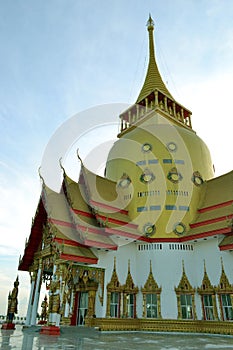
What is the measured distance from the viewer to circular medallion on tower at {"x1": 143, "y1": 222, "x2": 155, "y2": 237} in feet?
62.1

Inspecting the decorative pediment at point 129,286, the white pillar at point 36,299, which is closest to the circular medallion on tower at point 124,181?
the decorative pediment at point 129,286

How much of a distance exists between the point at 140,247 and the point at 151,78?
20197 millimetres

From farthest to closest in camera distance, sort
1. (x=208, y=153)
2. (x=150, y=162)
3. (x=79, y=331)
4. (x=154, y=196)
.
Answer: (x=208, y=153), (x=150, y=162), (x=154, y=196), (x=79, y=331)

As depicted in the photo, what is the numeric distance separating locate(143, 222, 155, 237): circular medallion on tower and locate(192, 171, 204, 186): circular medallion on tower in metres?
5.14

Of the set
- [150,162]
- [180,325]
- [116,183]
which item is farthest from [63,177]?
[180,325]

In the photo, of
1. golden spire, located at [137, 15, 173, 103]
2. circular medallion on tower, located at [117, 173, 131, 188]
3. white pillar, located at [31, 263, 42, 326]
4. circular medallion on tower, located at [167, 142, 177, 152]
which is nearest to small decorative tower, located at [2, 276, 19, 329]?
white pillar, located at [31, 263, 42, 326]

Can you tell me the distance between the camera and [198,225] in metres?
18.8

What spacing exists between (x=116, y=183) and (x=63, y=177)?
5258mm

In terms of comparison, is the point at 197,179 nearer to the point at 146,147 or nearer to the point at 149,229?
the point at 146,147

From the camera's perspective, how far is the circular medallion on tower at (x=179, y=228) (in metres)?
18.9

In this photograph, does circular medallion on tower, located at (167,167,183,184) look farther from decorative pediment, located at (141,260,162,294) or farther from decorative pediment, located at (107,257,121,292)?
decorative pediment, located at (107,257,121,292)

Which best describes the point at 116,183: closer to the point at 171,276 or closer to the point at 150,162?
the point at 150,162

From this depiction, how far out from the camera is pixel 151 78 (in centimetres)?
3155

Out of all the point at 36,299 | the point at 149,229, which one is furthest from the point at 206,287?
the point at 36,299
